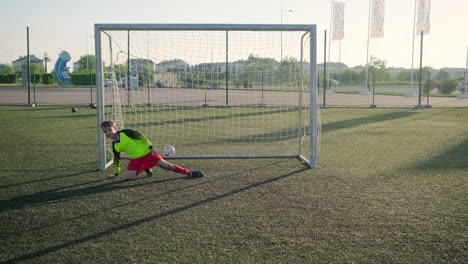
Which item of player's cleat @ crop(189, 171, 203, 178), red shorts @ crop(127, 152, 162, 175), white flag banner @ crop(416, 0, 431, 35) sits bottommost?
player's cleat @ crop(189, 171, 203, 178)

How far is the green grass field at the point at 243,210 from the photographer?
10.9 feet

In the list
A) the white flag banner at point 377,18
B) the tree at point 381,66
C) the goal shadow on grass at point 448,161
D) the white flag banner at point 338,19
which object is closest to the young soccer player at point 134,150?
the goal shadow on grass at point 448,161

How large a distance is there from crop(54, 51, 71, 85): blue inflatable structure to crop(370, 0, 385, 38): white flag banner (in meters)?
35.5

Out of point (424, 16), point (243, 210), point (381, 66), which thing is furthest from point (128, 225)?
point (381, 66)

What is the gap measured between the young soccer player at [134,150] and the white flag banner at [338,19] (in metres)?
28.7

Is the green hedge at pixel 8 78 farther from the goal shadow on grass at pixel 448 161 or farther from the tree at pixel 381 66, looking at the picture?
the goal shadow on grass at pixel 448 161

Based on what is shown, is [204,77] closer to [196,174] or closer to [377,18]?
[196,174]

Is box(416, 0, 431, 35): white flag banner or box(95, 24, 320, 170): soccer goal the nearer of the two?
box(95, 24, 320, 170): soccer goal

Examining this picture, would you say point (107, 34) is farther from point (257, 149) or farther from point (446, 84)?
point (446, 84)

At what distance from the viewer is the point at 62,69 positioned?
4850 centimetres

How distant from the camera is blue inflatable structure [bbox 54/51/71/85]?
47688mm

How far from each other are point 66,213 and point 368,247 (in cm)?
312

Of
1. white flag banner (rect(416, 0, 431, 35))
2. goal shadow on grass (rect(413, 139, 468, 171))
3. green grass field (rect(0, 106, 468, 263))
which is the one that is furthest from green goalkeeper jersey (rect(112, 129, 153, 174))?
white flag banner (rect(416, 0, 431, 35))

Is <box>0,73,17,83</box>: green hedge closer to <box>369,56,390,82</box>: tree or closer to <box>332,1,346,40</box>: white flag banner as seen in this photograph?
<box>332,1,346,40</box>: white flag banner
